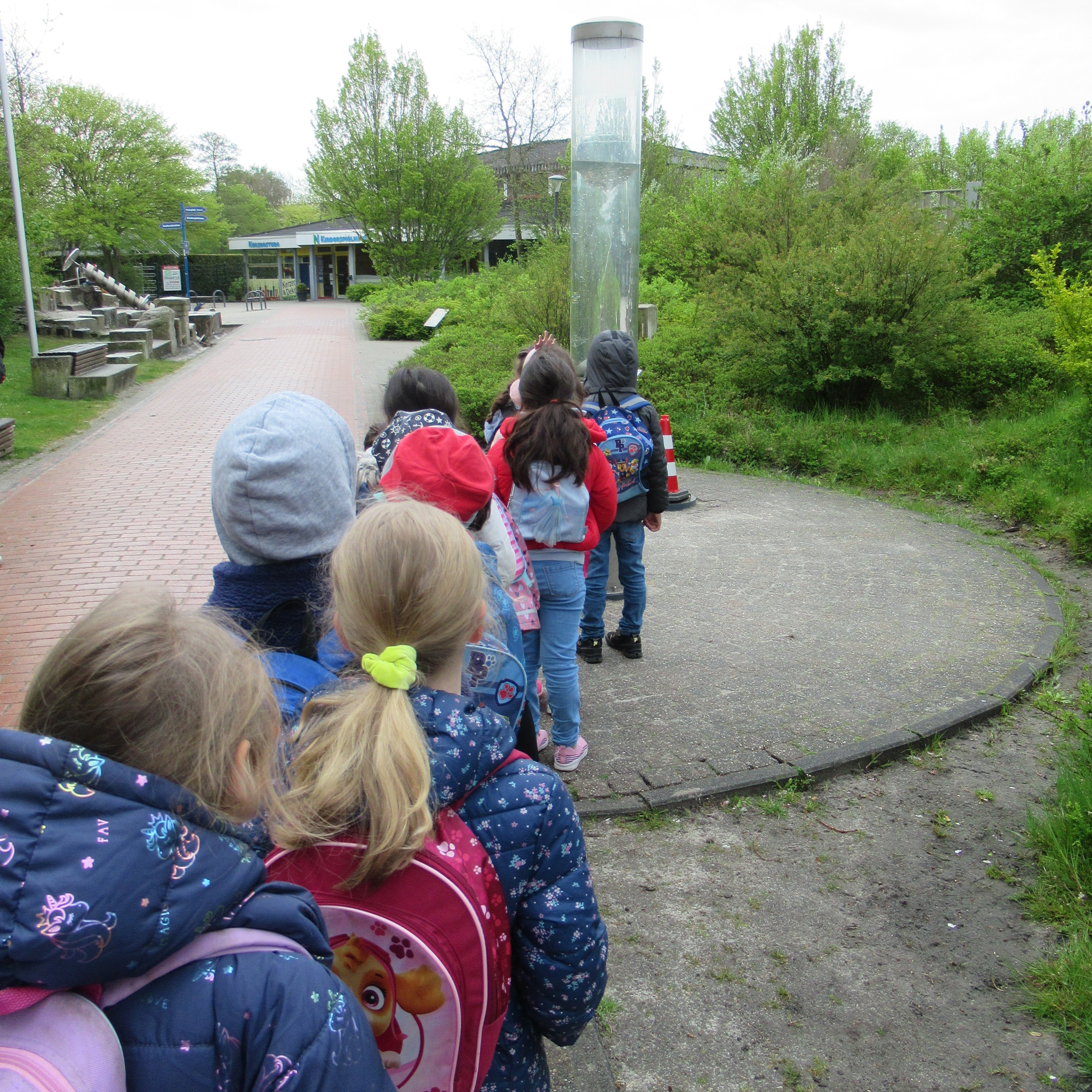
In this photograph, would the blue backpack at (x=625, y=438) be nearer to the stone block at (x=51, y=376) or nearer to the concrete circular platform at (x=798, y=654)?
the concrete circular platform at (x=798, y=654)

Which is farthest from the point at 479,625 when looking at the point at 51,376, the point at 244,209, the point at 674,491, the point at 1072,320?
the point at 244,209

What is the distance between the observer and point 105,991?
0.96m

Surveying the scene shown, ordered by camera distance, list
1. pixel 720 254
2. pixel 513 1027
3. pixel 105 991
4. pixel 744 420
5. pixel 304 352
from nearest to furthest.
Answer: pixel 105 991 → pixel 513 1027 → pixel 744 420 → pixel 720 254 → pixel 304 352

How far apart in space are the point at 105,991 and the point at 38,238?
22.8 meters

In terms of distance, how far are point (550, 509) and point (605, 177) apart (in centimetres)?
341

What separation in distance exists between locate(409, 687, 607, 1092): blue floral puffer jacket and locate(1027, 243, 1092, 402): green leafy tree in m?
8.48

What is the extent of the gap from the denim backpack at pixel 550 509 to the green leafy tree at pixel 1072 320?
663cm

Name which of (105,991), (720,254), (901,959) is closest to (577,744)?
(901,959)

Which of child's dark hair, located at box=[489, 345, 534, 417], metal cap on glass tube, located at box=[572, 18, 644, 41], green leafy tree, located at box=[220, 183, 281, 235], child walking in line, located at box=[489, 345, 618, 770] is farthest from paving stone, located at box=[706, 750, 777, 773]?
green leafy tree, located at box=[220, 183, 281, 235]

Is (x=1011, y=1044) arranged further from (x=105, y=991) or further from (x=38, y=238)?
(x=38, y=238)

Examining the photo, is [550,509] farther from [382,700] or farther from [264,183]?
[264,183]

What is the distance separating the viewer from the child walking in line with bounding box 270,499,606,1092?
130 cm

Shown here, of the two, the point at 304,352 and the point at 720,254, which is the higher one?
the point at 720,254

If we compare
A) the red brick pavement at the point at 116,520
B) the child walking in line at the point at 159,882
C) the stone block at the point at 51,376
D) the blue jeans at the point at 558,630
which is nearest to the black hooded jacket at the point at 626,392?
the blue jeans at the point at 558,630
